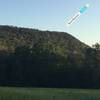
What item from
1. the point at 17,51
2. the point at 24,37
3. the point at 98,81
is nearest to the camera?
the point at 98,81

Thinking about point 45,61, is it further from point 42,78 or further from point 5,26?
point 5,26

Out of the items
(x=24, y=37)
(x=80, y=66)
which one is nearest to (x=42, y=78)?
(x=80, y=66)

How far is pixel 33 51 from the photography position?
247 ft

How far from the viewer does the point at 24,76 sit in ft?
225

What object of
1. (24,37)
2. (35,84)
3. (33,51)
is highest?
(24,37)

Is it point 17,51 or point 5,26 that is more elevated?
point 5,26

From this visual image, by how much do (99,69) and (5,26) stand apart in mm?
59918

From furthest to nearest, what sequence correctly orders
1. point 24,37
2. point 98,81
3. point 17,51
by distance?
point 24,37 → point 17,51 → point 98,81

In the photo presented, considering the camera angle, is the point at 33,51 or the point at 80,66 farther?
the point at 33,51

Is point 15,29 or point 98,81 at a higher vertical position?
point 15,29

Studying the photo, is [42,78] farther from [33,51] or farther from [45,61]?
[33,51]

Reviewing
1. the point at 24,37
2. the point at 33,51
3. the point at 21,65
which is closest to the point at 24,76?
the point at 21,65

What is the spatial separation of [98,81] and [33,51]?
44.7ft

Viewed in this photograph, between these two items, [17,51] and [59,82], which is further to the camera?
[17,51]
